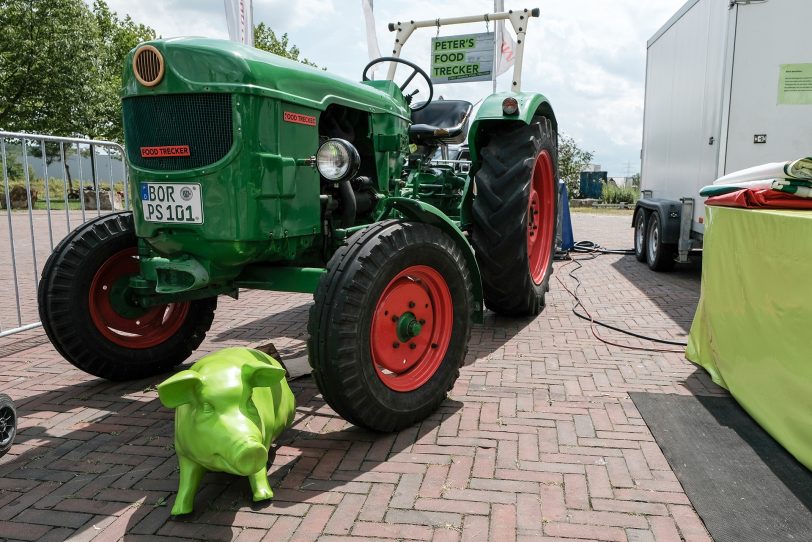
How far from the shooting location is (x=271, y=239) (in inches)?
111

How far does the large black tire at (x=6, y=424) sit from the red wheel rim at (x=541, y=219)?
388 cm

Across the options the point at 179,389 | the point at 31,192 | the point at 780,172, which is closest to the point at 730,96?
the point at 780,172

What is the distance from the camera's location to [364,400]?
266cm

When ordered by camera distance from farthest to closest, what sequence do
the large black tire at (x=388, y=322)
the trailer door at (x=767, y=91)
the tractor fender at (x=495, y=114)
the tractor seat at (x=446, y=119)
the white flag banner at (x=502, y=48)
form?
Answer: the white flag banner at (x=502, y=48) → the trailer door at (x=767, y=91) → the tractor seat at (x=446, y=119) → the tractor fender at (x=495, y=114) → the large black tire at (x=388, y=322)

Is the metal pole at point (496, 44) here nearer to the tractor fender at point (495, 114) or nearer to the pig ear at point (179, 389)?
the tractor fender at point (495, 114)

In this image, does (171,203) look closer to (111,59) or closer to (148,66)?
(148,66)

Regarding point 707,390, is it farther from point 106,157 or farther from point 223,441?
point 106,157

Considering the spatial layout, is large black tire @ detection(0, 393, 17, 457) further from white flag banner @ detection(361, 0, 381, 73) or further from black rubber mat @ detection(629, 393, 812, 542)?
white flag banner @ detection(361, 0, 381, 73)

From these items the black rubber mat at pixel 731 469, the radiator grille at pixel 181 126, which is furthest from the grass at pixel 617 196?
the radiator grille at pixel 181 126

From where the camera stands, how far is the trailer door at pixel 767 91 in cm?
538

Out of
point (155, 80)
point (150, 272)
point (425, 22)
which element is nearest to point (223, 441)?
point (150, 272)

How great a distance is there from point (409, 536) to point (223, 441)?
73cm

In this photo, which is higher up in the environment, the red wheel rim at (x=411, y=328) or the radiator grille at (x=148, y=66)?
the radiator grille at (x=148, y=66)

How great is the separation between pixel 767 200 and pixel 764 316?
632 millimetres
